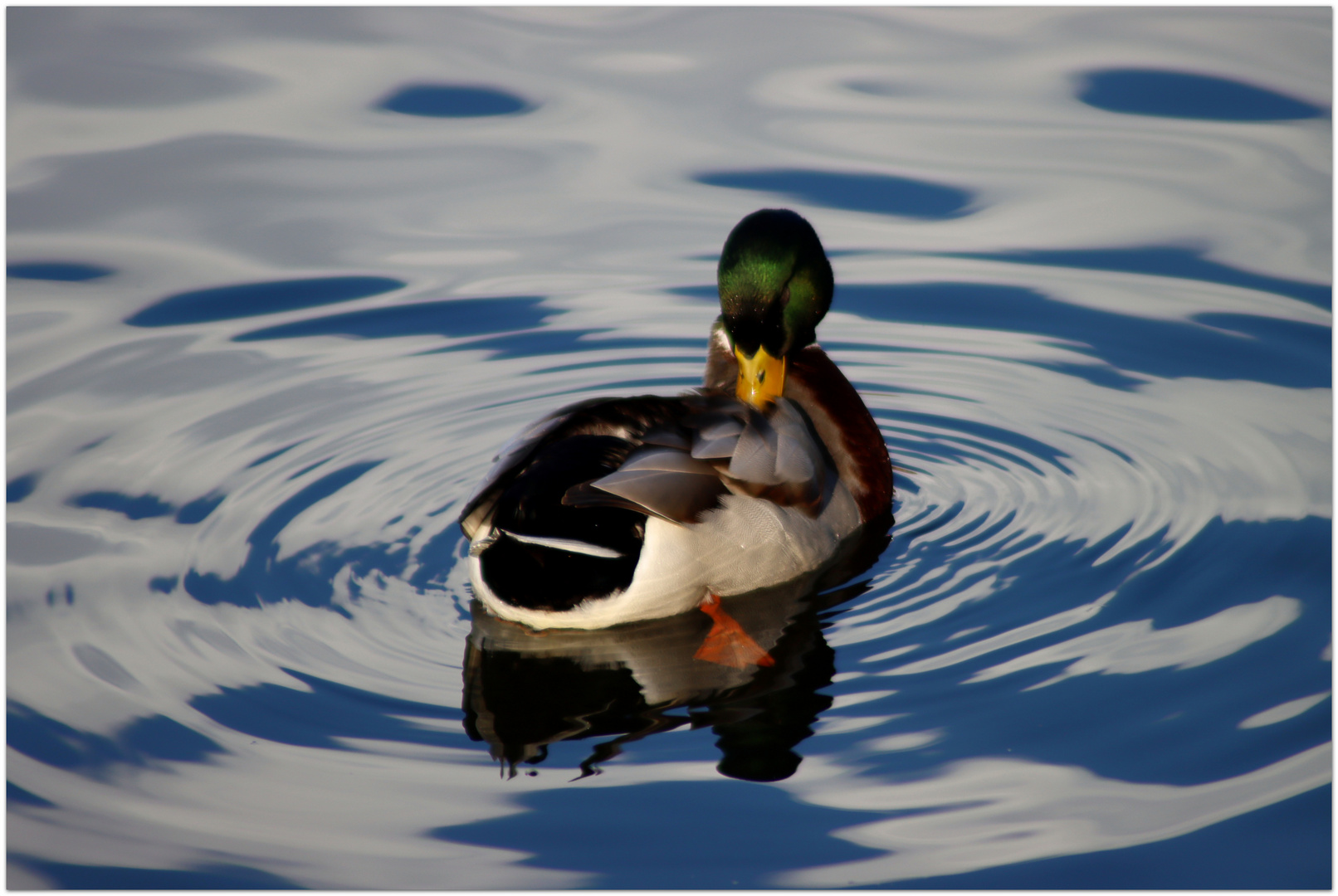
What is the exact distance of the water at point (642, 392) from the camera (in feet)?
12.0

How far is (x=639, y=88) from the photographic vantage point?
9367 millimetres

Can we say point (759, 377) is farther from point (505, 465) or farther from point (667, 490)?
point (505, 465)

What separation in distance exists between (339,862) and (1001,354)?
418cm

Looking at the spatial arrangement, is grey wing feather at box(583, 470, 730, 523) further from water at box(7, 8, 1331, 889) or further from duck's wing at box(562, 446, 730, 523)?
water at box(7, 8, 1331, 889)

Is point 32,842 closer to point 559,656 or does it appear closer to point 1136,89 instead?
point 559,656

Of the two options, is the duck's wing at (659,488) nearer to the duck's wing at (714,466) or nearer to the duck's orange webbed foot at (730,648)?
the duck's wing at (714,466)

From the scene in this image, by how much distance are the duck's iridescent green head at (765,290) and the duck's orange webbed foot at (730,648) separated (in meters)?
0.95

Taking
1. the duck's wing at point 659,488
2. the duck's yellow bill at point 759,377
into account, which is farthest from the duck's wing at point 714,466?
the duck's yellow bill at point 759,377

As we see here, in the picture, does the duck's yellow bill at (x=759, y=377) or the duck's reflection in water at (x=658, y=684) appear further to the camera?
the duck's yellow bill at (x=759, y=377)

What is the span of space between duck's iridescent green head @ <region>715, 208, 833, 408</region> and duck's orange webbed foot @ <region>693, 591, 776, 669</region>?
95 centimetres

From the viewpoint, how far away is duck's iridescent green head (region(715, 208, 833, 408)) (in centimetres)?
509

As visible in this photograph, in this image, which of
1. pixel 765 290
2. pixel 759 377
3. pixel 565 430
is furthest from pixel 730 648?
pixel 765 290

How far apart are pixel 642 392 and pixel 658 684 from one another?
2425 mm

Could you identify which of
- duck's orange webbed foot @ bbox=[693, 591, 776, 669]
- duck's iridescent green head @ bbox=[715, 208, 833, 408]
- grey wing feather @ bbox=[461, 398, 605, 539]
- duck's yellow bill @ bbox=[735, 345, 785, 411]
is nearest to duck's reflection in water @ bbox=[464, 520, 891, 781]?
duck's orange webbed foot @ bbox=[693, 591, 776, 669]
